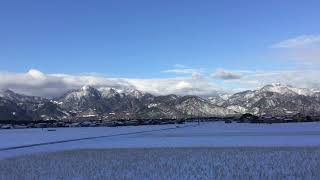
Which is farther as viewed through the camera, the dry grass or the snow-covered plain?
the snow-covered plain

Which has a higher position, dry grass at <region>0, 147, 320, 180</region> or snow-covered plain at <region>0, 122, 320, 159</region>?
snow-covered plain at <region>0, 122, 320, 159</region>

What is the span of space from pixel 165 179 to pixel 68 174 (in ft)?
17.9

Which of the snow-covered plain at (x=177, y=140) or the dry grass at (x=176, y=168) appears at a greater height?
the snow-covered plain at (x=177, y=140)

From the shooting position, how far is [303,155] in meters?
28.9

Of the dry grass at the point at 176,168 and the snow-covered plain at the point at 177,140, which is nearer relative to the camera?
the dry grass at the point at 176,168

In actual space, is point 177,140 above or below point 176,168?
above

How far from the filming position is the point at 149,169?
24.4 m

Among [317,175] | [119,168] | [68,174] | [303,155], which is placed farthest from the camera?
[303,155]

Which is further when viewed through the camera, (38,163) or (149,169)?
(38,163)

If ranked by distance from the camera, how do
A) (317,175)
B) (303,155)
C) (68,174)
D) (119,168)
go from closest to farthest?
1. (317,175)
2. (68,174)
3. (119,168)
4. (303,155)

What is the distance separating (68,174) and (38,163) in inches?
267

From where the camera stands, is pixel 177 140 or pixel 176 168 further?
pixel 177 140

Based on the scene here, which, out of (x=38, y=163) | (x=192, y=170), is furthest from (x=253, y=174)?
(x=38, y=163)

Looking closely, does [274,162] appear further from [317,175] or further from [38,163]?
[38,163]
